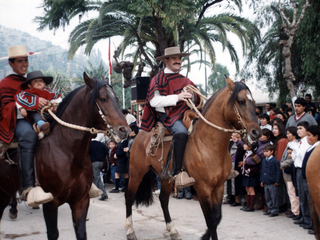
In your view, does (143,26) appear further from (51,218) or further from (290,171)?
(51,218)

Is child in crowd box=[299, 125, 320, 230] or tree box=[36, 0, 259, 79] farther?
tree box=[36, 0, 259, 79]

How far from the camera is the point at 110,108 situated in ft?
11.6

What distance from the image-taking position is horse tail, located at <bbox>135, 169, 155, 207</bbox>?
607 centimetres

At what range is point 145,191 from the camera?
6117mm

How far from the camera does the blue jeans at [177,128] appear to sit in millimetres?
4570

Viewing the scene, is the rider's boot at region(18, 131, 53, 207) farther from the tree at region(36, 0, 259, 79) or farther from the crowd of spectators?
the tree at region(36, 0, 259, 79)

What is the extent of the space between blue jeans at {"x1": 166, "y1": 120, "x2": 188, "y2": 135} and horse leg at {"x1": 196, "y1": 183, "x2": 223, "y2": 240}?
0.79 m

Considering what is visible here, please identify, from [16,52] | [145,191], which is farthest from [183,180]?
[16,52]

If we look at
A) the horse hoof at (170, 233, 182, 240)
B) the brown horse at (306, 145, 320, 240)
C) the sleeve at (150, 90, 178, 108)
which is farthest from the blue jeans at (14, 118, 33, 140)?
the brown horse at (306, 145, 320, 240)

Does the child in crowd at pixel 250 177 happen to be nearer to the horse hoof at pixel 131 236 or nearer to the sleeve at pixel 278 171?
the sleeve at pixel 278 171

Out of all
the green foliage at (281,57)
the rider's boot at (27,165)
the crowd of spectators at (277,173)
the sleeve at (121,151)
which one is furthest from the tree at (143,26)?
the rider's boot at (27,165)

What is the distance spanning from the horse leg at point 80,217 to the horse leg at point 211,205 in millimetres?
1543

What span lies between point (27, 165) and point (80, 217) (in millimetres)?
856

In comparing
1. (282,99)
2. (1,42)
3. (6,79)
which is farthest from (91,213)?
(1,42)
